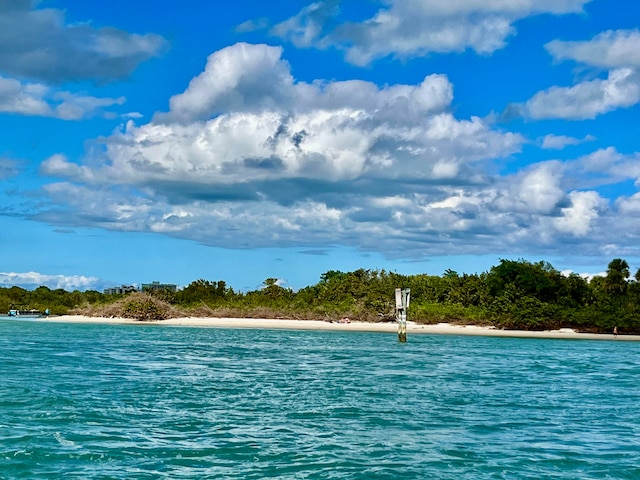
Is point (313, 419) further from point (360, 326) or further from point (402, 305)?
point (360, 326)

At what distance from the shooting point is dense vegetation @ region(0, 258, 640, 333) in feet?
287

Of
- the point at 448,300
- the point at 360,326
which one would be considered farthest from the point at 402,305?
the point at 448,300

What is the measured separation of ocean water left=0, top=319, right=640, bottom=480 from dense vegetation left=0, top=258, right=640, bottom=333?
4378 cm

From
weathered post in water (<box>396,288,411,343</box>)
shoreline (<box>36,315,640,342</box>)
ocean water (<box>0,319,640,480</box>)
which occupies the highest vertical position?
weathered post in water (<box>396,288,411,343</box>)

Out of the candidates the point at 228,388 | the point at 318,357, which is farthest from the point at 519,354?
the point at 228,388

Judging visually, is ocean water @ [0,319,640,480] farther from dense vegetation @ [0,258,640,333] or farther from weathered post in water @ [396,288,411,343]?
dense vegetation @ [0,258,640,333]

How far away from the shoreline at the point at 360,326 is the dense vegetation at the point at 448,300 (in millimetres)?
1452

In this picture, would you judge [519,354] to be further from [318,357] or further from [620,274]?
[620,274]

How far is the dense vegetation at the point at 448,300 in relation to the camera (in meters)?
87.5

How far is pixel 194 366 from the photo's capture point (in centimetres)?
4006

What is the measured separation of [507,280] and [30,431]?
79.3m

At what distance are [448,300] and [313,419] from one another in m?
79.2

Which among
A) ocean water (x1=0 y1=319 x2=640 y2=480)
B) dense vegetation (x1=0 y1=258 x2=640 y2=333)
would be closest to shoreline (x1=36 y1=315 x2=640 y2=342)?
dense vegetation (x1=0 y1=258 x2=640 y2=333)

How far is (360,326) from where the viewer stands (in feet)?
302
